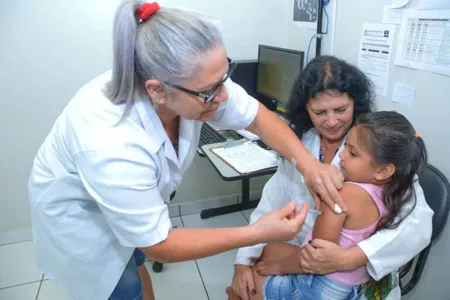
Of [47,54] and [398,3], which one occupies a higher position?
[398,3]

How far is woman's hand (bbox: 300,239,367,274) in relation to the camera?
3.29 feet

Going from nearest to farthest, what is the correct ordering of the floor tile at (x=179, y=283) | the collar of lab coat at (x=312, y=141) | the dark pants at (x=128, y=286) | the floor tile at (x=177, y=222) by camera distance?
1. the dark pants at (x=128, y=286)
2. the collar of lab coat at (x=312, y=141)
3. the floor tile at (x=179, y=283)
4. the floor tile at (x=177, y=222)

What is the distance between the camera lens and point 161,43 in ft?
2.62

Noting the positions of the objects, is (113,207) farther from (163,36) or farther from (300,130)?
(300,130)

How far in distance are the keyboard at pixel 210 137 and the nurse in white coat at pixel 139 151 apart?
93cm

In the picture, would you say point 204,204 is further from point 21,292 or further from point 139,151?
point 139,151

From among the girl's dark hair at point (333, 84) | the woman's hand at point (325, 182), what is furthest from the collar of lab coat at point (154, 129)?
the girl's dark hair at point (333, 84)

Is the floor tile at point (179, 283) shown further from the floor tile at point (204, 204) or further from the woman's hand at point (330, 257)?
the woman's hand at point (330, 257)

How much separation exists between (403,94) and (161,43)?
1.19 m

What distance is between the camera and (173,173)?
112 cm

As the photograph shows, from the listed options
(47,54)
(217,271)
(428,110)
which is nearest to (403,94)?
(428,110)

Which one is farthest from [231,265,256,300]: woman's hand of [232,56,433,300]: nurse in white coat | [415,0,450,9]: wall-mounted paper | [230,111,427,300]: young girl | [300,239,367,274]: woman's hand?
[415,0,450,9]: wall-mounted paper

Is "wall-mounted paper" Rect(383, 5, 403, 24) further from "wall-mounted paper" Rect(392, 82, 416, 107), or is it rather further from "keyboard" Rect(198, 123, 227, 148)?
"keyboard" Rect(198, 123, 227, 148)

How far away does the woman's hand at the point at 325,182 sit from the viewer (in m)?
1.01
